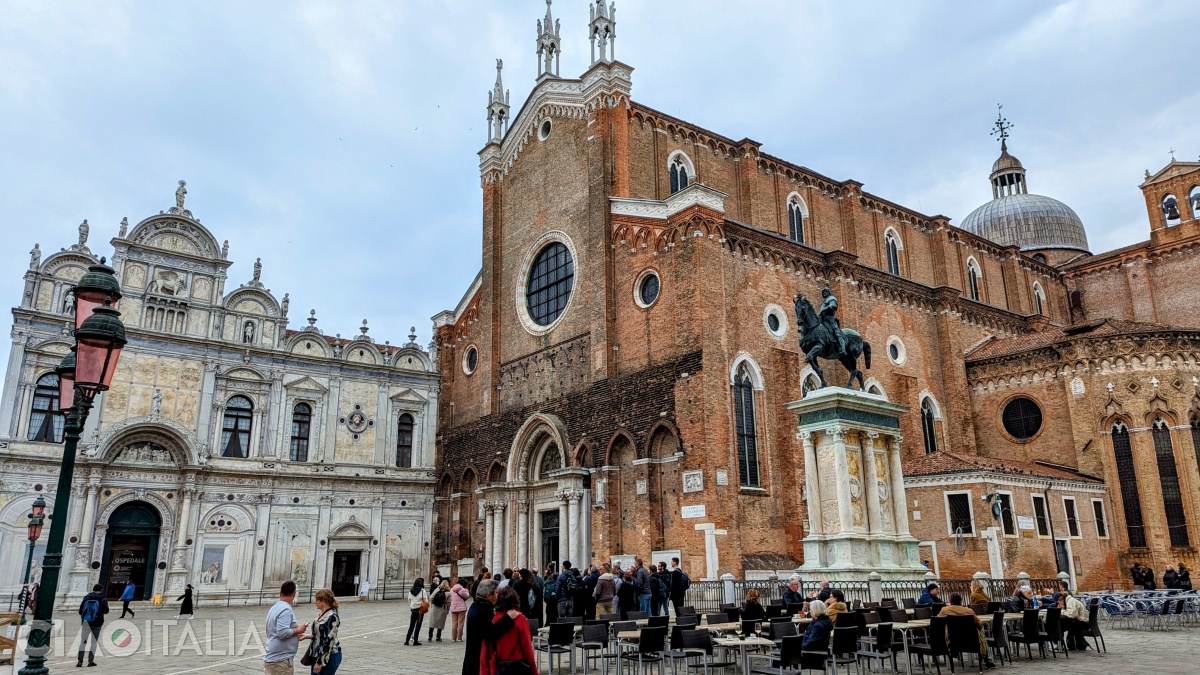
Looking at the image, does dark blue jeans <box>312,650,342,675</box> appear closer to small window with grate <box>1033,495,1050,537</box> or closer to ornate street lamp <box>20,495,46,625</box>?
ornate street lamp <box>20,495,46,625</box>

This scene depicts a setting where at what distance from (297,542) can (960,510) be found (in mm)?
21386

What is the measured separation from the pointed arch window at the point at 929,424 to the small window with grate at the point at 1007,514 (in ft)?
18.0

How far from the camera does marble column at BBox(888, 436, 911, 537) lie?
17250 millimetres

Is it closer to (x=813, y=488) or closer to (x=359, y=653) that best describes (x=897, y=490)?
(x=813, y=488)

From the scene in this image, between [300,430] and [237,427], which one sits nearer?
[237,427]

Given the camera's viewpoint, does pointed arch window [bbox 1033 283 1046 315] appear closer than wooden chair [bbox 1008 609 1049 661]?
No

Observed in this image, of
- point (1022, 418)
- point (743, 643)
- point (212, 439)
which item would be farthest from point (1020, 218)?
point (743, 643)

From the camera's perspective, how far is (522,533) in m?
27.0

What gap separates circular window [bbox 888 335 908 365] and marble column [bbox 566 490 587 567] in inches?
441

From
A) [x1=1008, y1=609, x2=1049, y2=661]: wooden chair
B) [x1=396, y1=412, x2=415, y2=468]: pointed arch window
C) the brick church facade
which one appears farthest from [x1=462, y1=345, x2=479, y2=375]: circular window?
[x1=1008, y1=609, x2=1049, y2=661]: wooden chair

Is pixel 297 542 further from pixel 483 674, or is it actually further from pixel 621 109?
pixel 483 674

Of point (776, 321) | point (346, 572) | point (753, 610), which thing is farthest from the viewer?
point (346, 572)

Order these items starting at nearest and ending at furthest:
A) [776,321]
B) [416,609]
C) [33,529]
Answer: [416,609] < [33,529] < [776,321]

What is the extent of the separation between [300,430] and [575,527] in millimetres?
12389
